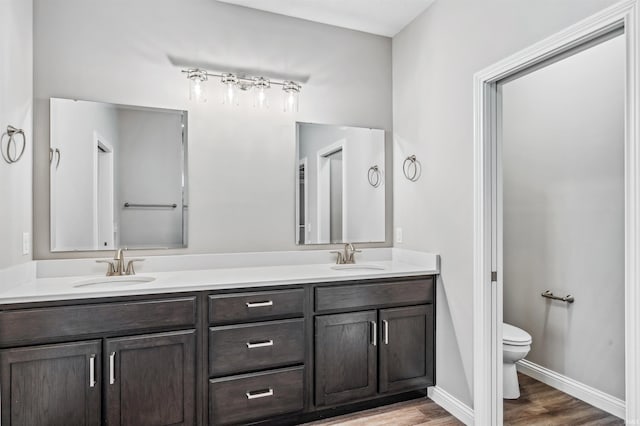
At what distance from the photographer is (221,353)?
206cm

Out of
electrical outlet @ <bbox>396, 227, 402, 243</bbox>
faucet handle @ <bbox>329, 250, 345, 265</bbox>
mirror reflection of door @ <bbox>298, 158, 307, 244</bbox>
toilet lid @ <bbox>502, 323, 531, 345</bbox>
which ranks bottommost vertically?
toilet lid @ <bbox>502, 323, 531, 345</bbox>

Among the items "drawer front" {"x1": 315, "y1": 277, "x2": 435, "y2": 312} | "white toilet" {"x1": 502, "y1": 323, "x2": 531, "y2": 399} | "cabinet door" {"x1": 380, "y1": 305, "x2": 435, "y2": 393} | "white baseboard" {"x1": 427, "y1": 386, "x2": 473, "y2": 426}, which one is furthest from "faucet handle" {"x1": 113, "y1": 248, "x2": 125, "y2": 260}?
"white toilet" {"x1": 502, "y1": 323, "x2": 531, "y2": 399}

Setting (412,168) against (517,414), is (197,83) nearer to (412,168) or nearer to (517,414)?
(412,168)

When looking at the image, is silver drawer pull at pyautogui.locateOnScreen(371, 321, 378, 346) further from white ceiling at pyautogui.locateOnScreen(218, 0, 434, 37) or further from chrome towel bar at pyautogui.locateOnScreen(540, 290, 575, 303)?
white ceiling at pyautogui.locateOnScreen(218, 0, 434, 37)

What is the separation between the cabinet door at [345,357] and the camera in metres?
2.27

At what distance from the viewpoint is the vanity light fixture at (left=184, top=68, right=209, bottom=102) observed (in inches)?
97.1

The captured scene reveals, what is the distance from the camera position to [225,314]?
2066mm

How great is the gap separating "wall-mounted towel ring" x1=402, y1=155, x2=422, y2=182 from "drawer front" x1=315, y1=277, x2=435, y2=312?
756mm

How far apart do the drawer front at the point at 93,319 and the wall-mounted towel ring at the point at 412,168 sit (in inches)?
68.6

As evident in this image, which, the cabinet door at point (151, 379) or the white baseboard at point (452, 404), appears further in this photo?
the white baseboard at point (452, 404)

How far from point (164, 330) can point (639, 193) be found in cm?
218

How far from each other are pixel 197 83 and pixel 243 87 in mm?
305

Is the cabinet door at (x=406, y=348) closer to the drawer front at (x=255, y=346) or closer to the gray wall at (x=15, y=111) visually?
the drawer front at (x=255, y=346)

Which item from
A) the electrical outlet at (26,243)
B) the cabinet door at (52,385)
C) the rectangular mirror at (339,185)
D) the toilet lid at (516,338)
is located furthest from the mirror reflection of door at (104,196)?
the toilet lid at (516,338)
